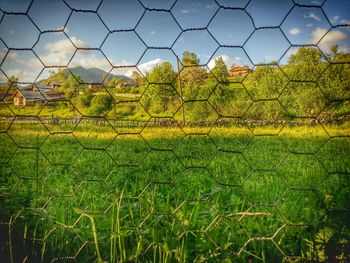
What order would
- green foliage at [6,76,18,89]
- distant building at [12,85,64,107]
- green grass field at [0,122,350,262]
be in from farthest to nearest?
distant building at [12,85,64,107], green foliage at [6,76,18,89], green grass field at [0,122,350,262]

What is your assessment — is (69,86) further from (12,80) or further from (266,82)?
(266,82)

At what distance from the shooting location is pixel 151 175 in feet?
5.77

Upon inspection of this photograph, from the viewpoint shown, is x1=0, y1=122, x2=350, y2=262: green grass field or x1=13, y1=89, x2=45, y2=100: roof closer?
x1=0, y1=122, x2=350, y2=262: green grass field

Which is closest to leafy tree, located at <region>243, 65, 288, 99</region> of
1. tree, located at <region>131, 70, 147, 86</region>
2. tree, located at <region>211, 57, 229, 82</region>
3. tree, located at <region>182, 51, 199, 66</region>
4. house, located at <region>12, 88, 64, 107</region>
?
tree, located at <region>211, 57, 229, 82</region>

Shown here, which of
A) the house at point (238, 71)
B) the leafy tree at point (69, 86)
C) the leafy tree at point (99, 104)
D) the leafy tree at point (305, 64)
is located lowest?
the leafy tree at point (99, 104)

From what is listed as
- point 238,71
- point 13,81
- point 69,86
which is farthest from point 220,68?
point 13,81

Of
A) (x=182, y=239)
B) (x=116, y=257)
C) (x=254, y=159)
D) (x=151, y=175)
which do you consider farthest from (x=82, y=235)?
(x=254, y=159)

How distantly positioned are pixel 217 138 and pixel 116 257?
131cm

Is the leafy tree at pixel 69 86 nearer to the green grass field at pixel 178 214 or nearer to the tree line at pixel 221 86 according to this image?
the tree line at pixel 221 86

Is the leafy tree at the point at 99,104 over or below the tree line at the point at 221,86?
below

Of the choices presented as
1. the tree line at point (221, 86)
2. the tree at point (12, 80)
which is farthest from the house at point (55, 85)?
the tree at point (12, 80)

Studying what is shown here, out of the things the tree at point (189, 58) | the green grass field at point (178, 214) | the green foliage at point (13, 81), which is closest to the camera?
the green grass field at point (178, 214)

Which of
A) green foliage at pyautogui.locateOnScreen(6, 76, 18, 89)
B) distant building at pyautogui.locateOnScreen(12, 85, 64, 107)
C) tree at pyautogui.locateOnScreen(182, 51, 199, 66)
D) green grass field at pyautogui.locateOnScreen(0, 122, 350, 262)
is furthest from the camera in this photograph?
distant building at pyautogui.locateOnScreen(12, 85, 64, 107)

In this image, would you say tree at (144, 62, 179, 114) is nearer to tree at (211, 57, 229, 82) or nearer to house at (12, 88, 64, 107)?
tree at (211, 57, 229, 82)
